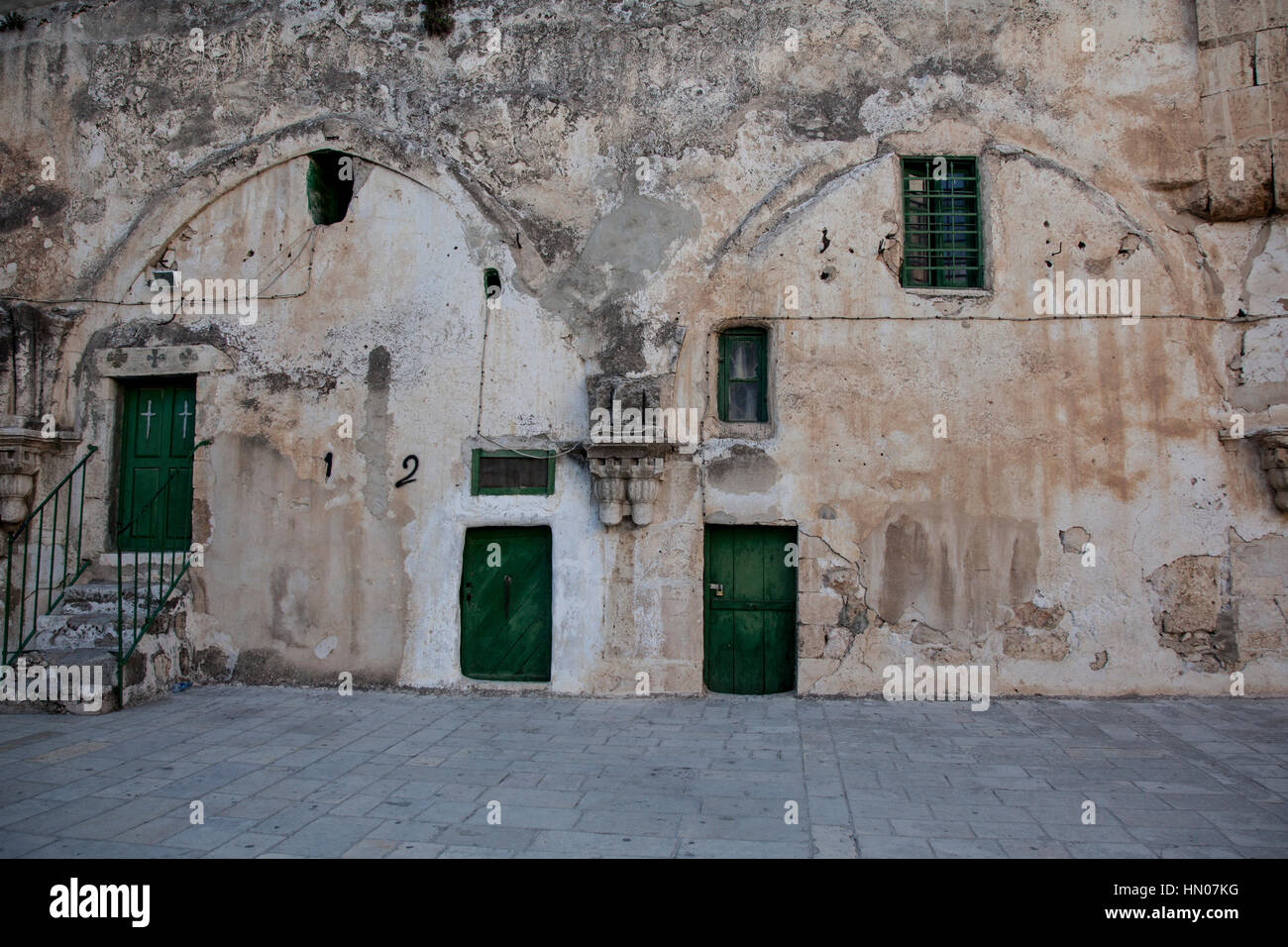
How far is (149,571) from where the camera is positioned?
8.05 m

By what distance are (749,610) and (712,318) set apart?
293 cm

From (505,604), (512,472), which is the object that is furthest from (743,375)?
(505,604)

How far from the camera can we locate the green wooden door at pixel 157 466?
8.99 meters

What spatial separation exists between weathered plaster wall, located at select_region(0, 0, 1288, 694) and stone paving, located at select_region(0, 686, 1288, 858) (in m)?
0.90

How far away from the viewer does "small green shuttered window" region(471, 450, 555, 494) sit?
844cm

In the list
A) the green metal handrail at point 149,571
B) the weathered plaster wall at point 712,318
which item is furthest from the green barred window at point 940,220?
the green metal handrail at point 149,571

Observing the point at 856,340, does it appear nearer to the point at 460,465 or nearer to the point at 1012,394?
the point at 1012,394

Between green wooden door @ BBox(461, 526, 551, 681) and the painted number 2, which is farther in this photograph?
the painted number 2

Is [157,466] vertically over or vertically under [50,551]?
over

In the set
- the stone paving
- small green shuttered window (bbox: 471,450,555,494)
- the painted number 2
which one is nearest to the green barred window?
small green shuttered window (bbox: 471,450,555,494)

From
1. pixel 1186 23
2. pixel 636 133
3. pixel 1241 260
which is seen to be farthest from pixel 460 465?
pixel 1186 23

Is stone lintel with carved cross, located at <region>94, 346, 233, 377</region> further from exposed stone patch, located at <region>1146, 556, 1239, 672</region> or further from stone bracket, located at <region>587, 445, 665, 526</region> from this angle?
exposed stone patch, located at <region>1146, 556, 1239, 672</region>

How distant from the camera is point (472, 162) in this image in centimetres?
889

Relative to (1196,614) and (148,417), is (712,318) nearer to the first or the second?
(1196,614)
